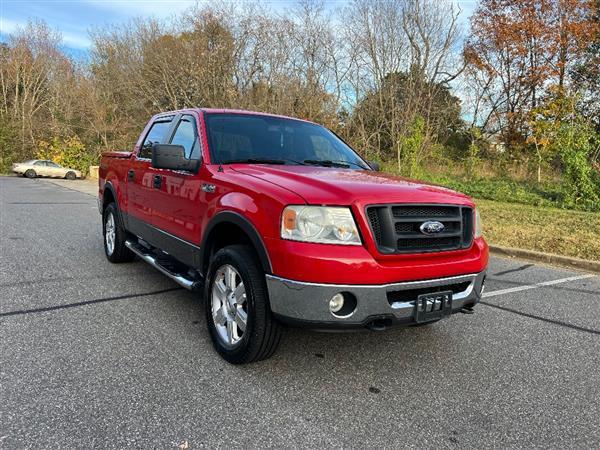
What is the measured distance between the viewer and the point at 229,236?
359 cm

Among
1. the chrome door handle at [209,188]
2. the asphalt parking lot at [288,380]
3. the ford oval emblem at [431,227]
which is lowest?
the asphalt parking lot at [288,380]

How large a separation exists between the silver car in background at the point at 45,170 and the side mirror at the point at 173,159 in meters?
31.2

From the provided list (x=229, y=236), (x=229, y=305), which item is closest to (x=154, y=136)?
(x=229, y=236)

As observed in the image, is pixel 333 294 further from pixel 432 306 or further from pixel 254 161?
pixel 254 161

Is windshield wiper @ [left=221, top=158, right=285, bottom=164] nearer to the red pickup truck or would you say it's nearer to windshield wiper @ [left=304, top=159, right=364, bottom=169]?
the red pickup truck

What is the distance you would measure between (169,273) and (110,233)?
2.54 meters

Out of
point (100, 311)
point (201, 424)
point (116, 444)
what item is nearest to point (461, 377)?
point (201, 424)

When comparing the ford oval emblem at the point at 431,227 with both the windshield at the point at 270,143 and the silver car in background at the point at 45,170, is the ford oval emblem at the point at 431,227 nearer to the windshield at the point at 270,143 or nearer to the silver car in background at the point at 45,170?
the windshield at the point at 270,143

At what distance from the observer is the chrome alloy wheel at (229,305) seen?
10.8ft

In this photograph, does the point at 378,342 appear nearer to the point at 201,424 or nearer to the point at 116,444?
the point at 201,424

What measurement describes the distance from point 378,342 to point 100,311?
250 centimetres

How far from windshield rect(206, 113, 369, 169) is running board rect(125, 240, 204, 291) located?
1007mm

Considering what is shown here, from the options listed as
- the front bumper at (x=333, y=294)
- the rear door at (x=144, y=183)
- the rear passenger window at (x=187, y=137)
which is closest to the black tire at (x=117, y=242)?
the rear door at (x=144, y=183)

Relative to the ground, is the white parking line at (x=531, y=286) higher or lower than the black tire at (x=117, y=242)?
lower
